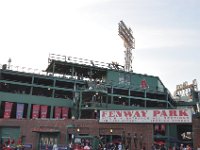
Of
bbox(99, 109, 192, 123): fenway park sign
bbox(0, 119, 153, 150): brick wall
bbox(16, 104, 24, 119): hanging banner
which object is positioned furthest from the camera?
bbox(16, 104, 24, 119): hanging banner

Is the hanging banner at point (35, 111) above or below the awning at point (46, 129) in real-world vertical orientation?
above

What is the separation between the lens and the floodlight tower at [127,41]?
8071 cm

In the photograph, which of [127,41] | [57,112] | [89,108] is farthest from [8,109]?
[127,41]

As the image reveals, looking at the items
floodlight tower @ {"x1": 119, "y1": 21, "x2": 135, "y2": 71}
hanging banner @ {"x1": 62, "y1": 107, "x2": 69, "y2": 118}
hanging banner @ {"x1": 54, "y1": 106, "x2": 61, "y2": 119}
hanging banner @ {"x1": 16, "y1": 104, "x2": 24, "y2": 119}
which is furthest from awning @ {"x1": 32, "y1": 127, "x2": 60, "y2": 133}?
floodlight tower @ {"x1": 119, "y1": 21, "x2": 135, "y2": 71}

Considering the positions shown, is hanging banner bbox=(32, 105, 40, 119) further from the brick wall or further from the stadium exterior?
the brick wall

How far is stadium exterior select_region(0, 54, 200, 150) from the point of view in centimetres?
3697

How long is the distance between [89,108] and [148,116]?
1801 centimetres

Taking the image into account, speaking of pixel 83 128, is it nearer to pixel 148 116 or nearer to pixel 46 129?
pixel 46 129

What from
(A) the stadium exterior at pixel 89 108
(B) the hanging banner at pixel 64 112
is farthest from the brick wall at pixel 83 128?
(B) the hanging banner at pixel 64 112

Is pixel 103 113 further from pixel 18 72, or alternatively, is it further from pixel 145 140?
pixel 18 72

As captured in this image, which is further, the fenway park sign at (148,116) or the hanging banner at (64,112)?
the hanging banner at (64,112)

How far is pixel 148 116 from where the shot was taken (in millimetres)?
36562

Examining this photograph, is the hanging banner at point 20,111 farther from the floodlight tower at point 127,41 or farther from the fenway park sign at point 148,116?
the floodlight tower at point 127,41

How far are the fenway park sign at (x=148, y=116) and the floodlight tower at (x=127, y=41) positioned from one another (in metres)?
40.7
